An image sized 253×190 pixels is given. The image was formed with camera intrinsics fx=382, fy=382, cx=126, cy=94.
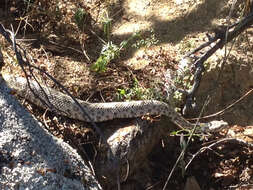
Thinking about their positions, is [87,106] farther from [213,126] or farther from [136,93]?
[213,126]

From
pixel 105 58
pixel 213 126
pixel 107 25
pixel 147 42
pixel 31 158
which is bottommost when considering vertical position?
pixel 31 158

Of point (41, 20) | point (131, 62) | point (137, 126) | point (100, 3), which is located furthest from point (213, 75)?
point (41, 20)

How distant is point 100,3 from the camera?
6156 mm

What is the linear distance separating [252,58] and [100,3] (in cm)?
252

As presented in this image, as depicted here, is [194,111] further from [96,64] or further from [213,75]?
[96,64]

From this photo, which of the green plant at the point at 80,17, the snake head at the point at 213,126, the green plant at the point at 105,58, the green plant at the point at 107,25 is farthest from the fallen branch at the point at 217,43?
the green plant at the point at 80,17

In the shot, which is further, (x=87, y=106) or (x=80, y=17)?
(x=80, y=17)

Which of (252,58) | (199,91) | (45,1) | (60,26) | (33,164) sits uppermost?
(45,1)

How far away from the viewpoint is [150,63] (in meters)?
5.35

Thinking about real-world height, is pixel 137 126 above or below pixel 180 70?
below

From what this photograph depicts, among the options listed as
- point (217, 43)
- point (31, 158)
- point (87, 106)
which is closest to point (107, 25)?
point (87, 106)

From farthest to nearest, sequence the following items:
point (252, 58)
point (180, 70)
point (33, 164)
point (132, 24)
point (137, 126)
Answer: point (132, 24) < point (252, 58) < point (180, 70) < point (137, 126) < point (33, 164)

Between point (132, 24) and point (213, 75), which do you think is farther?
point (132, 24)

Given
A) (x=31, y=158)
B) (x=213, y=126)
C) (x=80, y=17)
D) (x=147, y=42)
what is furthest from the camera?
(x=80, y=17)
